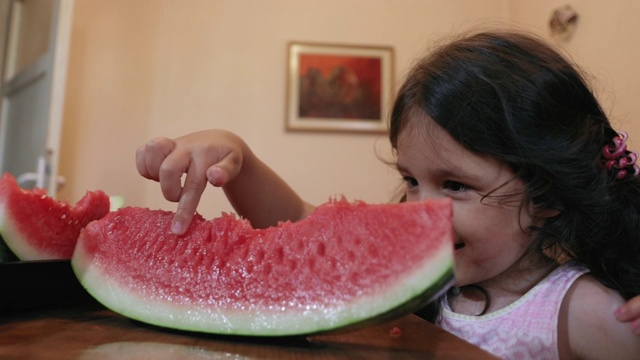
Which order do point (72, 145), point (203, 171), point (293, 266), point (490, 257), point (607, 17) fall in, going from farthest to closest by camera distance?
point (72, 145) < point (607, 17) < point (490, 257) < point (203, 171) < point (293, 266)

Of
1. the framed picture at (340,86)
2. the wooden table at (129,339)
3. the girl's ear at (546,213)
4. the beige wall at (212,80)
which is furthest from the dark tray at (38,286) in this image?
the framed picture at (340,86)

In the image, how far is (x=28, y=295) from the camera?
0.52 m

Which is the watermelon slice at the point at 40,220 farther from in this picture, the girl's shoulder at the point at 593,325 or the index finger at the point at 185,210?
the girl's shoulder at the point at 593,325

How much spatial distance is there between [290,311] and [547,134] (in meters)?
0.58

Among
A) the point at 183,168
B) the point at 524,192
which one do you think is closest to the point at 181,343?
the point at 183,168

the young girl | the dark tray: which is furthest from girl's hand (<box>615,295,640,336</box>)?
the dark tray

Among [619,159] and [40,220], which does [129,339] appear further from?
[619,159]

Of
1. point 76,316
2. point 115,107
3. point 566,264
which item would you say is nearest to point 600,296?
point 566,264

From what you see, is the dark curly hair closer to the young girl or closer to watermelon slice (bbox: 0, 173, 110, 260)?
the young girl

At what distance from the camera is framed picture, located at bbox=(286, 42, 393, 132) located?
2627 millimetres

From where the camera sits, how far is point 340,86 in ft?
8.70

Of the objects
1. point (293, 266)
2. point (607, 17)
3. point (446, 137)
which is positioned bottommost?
point (293, 266)

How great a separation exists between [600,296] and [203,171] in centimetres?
68

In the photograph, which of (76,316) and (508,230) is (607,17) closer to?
(508,230)
